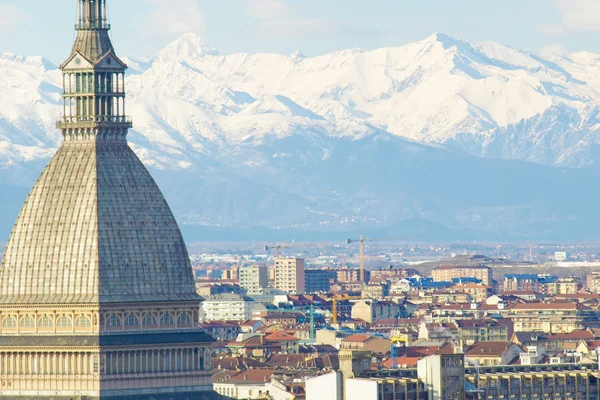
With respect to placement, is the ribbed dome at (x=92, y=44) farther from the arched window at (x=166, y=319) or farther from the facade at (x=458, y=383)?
the facade at (x=458, y=383)

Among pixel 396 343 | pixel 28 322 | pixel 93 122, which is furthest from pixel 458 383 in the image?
pixel 396 343

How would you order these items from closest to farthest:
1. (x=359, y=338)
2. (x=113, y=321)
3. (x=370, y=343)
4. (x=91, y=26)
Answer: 1. (x=113, y=321)
2. (x=91, y=26)
3. (x=370, y=343)
4. (x=359, y=338)

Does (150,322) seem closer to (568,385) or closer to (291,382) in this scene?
(568,385)

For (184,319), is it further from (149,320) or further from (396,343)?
(396,343)

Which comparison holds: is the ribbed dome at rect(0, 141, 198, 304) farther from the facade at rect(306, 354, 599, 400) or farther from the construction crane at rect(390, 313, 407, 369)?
the construction crane at rect(390, 313, 407, 369)

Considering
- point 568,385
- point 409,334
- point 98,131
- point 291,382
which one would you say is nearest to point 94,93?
point 98,131

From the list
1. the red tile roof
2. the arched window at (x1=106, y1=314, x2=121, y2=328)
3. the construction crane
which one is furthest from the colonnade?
the red tile roof

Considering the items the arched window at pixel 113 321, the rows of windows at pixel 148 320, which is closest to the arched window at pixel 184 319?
the rows of windows at pixel 148 320
